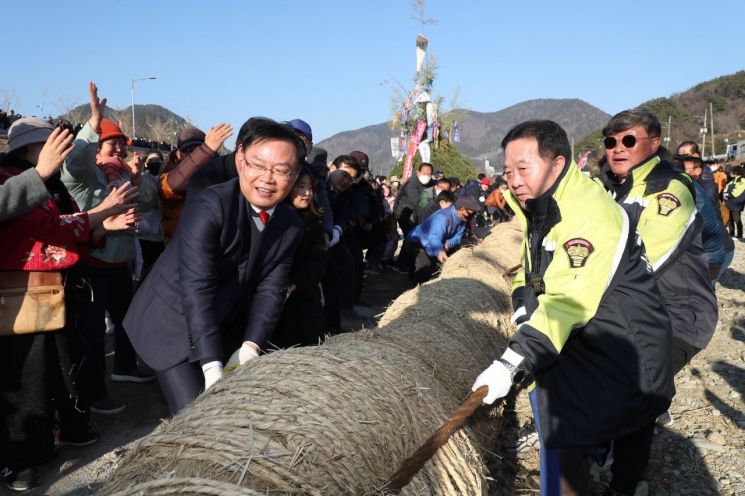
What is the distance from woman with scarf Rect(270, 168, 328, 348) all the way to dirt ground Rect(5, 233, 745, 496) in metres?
1.22

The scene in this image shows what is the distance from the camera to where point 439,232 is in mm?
8680

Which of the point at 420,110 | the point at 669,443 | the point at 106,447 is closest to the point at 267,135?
the point at 106,447

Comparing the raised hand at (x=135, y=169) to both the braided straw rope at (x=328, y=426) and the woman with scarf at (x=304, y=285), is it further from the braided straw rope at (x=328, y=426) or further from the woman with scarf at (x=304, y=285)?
the braided straw rope at (x=328, y=426)

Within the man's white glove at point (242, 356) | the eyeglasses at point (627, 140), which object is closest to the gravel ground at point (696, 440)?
the man's white glove at point (242, 356)

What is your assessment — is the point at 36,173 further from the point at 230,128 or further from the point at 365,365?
the point at 365,365

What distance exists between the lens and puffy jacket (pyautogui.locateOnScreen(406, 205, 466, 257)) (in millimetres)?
8656

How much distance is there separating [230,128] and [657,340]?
2976mm

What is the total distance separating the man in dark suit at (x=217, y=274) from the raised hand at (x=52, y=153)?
0.91m

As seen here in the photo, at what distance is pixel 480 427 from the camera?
3.41 meters

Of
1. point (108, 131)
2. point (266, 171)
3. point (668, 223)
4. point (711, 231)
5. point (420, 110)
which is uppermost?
point (420, 110)

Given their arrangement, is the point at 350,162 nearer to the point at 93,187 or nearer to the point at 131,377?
the point at 93,187

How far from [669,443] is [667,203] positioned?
6.91 ft

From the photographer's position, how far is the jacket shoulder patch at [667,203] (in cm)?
317

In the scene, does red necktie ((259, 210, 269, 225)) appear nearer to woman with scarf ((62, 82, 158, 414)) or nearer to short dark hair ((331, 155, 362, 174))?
woman with scarf ((62, 82, 158, 414))
